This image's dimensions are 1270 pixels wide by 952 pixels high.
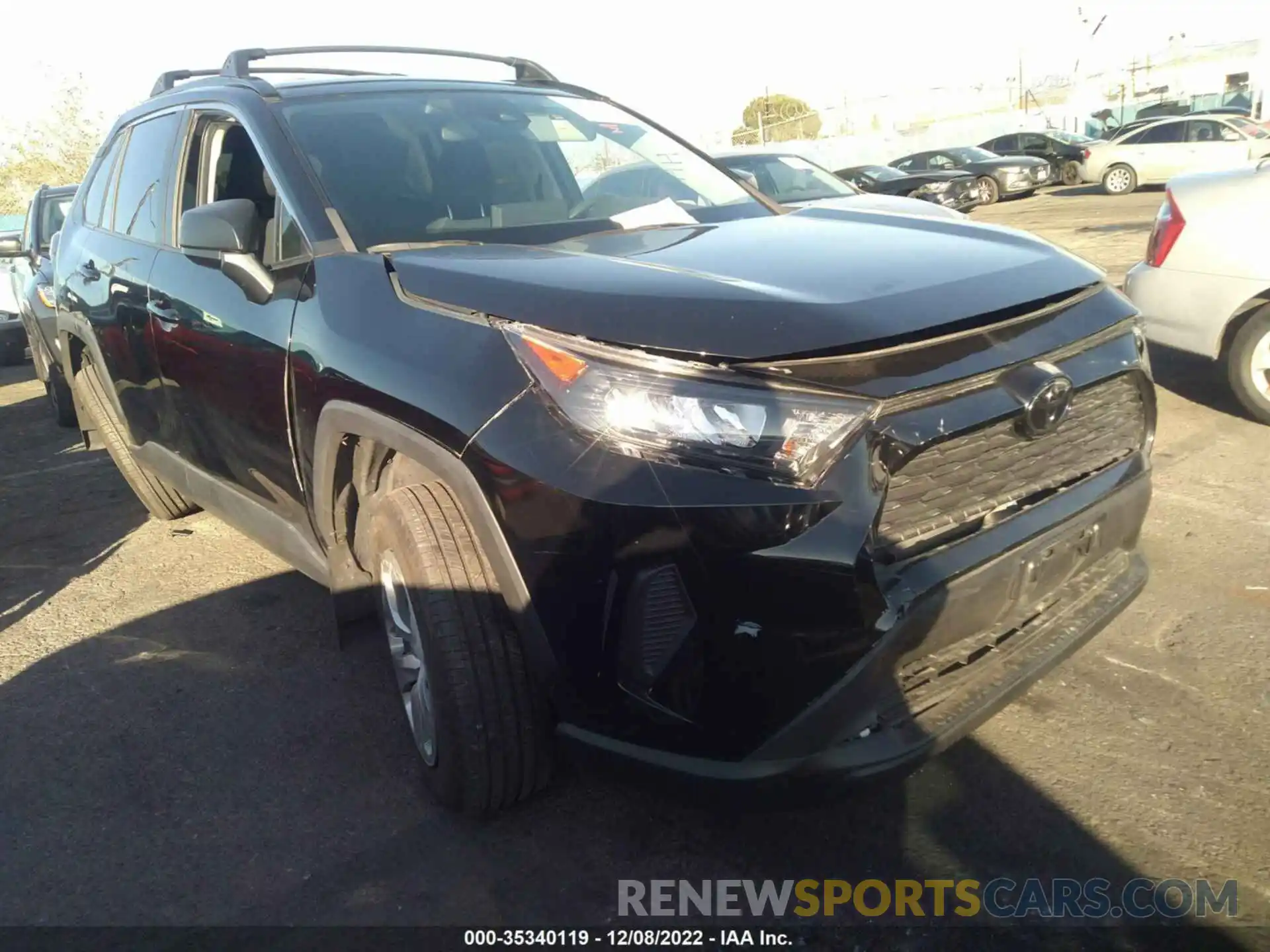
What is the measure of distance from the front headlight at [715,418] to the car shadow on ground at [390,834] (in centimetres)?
66

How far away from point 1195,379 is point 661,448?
5364 mm

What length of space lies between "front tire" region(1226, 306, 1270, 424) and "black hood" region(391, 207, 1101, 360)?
114 inches

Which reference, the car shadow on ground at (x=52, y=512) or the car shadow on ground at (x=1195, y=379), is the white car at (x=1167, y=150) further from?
the car shadow on ground at (x=52, y=512)

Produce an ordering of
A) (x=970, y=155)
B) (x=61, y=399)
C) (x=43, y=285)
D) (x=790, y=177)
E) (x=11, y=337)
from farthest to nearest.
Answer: (x=970, y=155)
(x=11, y=337)
(x=790, y=177)
(x=43, y=285)
(x=61, y=399)

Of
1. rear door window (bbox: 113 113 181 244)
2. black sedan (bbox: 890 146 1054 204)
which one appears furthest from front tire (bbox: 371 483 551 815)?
black sedan (bbox: 890 146 1054 204)

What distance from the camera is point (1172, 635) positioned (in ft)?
10.7

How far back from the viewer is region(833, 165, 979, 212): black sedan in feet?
58.2

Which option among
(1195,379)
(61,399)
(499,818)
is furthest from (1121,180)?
(499,818)

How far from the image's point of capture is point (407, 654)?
2.74m

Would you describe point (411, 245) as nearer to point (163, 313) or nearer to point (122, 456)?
point (163, 313)

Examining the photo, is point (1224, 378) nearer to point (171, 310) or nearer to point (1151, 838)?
point (1151, 838)

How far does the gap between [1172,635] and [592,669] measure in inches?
83.1

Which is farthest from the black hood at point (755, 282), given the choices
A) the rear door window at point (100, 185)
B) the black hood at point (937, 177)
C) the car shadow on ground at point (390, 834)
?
the black hood at point (937, 177)

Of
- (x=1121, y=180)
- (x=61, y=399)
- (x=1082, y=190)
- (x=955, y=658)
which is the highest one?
(x=955, y=658)
